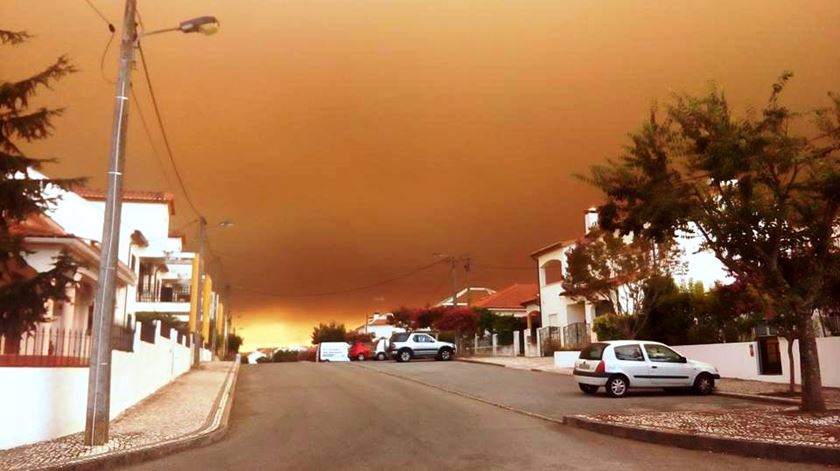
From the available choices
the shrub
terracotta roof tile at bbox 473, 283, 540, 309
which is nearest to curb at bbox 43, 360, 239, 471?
the shrub

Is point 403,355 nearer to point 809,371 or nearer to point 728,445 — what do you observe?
point 809,371

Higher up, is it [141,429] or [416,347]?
[416,347]

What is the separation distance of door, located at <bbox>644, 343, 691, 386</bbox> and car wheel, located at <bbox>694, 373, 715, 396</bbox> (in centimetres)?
27

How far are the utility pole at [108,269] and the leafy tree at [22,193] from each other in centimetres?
190

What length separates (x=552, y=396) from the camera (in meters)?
20.2

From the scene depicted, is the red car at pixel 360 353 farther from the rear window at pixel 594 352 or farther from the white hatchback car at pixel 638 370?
the white hatchback car at pixel 638 370

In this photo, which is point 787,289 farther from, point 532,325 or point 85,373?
point 532,325

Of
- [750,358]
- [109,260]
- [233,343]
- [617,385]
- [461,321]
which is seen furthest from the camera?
[233,343]

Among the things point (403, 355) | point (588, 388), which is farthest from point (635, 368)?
point (403, 355)

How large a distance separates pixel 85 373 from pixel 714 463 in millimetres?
10417

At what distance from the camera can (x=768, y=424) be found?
12.3 meters

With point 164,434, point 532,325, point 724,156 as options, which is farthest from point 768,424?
point 532,325

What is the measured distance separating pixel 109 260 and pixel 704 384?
Result: 52.4 ft

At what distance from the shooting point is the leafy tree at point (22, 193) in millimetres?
12914
